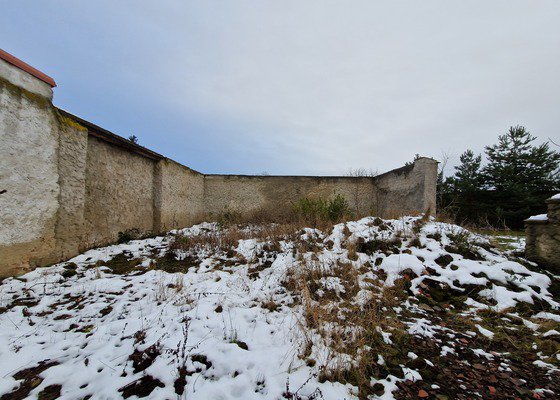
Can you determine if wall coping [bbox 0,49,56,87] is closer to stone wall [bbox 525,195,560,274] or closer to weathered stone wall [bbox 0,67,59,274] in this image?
weathered stone wall [bbox 0,67,59,274]

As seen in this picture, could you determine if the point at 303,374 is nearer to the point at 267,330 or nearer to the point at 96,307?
the point at 267,330

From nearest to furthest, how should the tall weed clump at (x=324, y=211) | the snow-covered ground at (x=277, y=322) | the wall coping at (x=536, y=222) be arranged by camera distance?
1. the snow-covered ground at (x=277, y=322)
2. the wall coping at (x=536, y=222)
3. the tall weed clump at (x=324, y=211)

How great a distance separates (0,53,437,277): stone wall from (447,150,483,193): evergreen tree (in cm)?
993

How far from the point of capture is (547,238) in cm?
468

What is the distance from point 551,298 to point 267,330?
4225mm

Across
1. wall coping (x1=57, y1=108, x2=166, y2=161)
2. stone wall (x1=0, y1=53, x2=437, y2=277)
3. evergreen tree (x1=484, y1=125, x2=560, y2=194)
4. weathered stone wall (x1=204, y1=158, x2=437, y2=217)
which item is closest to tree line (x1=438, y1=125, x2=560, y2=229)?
evergreen tree (x1=484, y1=125, x2=560, y2=194)

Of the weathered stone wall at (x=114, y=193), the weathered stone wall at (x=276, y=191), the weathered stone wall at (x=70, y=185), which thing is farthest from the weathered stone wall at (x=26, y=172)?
the weathered stone wall at (x=276, y=191)

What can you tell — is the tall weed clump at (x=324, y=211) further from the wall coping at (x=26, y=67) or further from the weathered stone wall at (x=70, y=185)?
the wall coping at (x=26, y=67)

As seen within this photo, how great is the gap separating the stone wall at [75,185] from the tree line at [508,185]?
961 centimetres

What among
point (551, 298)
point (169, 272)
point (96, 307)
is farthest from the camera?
point (169, 272)

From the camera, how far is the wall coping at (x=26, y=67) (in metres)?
4.00

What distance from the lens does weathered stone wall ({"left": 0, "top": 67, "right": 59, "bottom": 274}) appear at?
397 centimetres

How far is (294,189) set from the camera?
12391mm

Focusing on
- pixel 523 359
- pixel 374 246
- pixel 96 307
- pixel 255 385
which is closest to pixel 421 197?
pixel 374 246
